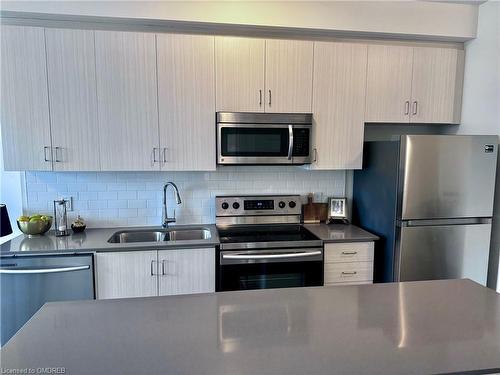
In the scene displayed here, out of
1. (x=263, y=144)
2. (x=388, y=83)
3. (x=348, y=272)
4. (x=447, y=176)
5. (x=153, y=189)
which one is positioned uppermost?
(x=388, y=83)

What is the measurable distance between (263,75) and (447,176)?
1536 millimetres

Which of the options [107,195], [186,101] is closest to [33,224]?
[107,195]

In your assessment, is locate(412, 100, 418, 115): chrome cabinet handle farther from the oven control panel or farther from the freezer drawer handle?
the freezer drawer handle

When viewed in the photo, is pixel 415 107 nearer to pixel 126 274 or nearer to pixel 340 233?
pixel 340 233

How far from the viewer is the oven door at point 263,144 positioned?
2.53m

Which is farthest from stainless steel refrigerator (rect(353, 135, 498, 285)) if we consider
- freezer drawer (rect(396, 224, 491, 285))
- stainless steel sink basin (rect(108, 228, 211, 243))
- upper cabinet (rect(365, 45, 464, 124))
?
stainless steel sink basin (rect(108, 228, 211, 243))

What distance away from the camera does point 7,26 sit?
222 centimetres

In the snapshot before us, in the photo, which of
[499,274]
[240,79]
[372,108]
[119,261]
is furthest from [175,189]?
[499,274]

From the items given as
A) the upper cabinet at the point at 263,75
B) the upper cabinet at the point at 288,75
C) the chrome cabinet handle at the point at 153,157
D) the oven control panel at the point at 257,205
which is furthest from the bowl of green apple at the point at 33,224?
the upper cabinet at the point at 288,75

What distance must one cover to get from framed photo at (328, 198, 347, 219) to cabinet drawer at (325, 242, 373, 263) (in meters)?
0.51

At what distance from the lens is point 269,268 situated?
7.76 feet

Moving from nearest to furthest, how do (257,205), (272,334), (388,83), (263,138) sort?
1. (272,334)
2. (263,138)
3. (388,83)
4. (257,205)

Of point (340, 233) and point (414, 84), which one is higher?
point (414, 84)

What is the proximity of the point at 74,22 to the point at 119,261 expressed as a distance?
1.77m
